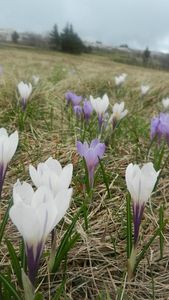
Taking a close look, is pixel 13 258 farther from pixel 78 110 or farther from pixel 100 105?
pixel 78 110

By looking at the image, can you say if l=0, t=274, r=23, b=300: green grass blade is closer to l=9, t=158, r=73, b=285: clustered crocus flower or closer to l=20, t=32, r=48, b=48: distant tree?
l=9, t=158, r=73, b=285: clustered crocus flower

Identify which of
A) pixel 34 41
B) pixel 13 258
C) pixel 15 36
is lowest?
pixel 13 258

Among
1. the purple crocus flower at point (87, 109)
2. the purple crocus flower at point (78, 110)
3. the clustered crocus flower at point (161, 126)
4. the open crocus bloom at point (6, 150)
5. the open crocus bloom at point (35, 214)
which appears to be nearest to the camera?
the open crocus bloom at point (35, 214)

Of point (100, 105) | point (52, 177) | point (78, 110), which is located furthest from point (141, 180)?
point (78, 110)

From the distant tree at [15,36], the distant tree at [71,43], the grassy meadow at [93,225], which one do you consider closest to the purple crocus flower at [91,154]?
the grassy meadow at [93,225]

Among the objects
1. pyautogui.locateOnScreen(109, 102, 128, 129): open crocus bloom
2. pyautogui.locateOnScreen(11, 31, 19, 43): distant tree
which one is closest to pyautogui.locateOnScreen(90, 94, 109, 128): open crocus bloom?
pyautogui.locateOnScreen(109, 102, 128, 129): open crocus bloom

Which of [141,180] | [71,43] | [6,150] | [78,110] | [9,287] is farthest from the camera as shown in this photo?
[71,43]

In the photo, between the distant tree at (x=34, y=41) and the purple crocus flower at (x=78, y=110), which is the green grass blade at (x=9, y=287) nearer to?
the purple crocus flower at (x=78, y=110)

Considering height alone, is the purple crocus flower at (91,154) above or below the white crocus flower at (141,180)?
below
